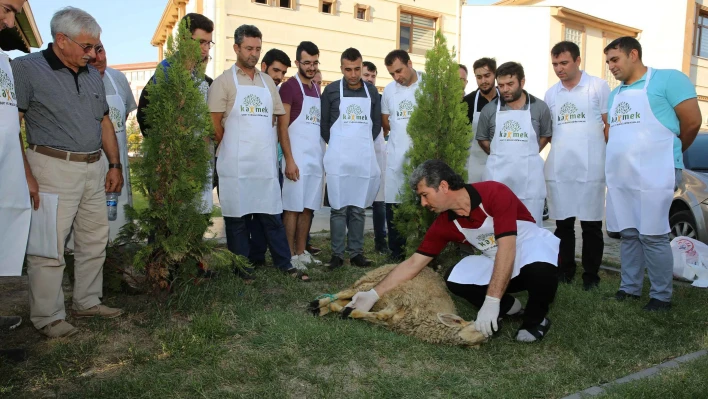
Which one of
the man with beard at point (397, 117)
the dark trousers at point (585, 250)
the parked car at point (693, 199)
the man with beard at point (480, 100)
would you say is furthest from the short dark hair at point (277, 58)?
the parked car at point (693, 199)

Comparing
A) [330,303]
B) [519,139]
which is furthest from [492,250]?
[519,139]

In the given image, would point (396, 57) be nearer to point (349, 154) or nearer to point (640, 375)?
point (349, 154)

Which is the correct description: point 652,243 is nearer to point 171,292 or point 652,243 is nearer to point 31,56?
point 171,292

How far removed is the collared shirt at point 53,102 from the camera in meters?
Answer: 3.73

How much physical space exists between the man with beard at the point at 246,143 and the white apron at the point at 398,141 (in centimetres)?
135

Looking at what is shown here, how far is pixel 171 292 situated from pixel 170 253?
0.37m

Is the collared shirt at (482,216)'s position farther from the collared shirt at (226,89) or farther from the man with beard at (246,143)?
the collared shirt at (226,89)

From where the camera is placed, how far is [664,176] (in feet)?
15.3

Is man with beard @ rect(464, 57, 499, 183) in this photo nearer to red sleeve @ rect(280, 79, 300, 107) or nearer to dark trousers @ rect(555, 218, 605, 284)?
dark trousers @ rect(555, 218, 605, 284)

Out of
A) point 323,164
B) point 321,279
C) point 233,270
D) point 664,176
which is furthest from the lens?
point 323,164

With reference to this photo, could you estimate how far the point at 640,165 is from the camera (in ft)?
15.5

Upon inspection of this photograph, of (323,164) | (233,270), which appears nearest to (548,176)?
(323,164)

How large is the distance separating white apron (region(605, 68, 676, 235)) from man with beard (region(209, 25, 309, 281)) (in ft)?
9.60

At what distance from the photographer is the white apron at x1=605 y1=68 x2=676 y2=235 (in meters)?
4.66
